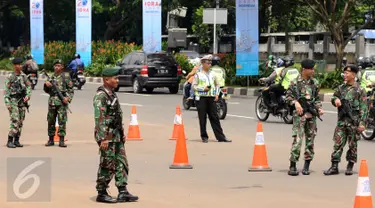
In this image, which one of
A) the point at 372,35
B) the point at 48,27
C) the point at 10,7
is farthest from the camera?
the point at 48,27

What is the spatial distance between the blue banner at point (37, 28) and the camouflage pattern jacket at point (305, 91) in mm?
37653

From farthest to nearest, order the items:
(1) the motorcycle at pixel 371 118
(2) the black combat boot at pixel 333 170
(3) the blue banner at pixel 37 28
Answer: (3) the blue banner at pixel 37 28 → (1) the motorcycle at pixel 371 118 → (2) the black combat boot at pixel 333 170

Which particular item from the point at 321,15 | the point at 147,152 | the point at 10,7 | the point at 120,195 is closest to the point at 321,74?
the point at 321,15

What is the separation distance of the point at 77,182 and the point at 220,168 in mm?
2478

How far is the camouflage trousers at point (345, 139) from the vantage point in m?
12.1

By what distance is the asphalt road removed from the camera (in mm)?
10141

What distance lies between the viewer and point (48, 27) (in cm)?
8831

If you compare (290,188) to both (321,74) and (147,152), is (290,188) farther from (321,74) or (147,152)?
(321,74)

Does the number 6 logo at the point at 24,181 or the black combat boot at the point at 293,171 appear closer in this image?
the number 6 logo at the point at 24,181

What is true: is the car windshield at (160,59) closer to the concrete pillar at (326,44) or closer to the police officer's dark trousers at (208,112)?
the concrete pillar at (326,44)

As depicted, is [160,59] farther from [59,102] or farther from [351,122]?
[351,122]

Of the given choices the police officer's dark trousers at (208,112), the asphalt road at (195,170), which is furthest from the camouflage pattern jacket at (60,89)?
the police officer's dark trousers at (208,112)

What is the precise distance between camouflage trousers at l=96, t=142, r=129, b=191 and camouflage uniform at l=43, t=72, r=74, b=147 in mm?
6105

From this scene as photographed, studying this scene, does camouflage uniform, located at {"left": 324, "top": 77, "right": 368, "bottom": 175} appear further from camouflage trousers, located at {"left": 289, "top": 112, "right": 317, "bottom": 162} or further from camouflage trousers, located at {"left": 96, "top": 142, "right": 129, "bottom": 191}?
camouflage trousers, located at {"left": 96, "top": 142, "right": 129, "bottom": 191}
